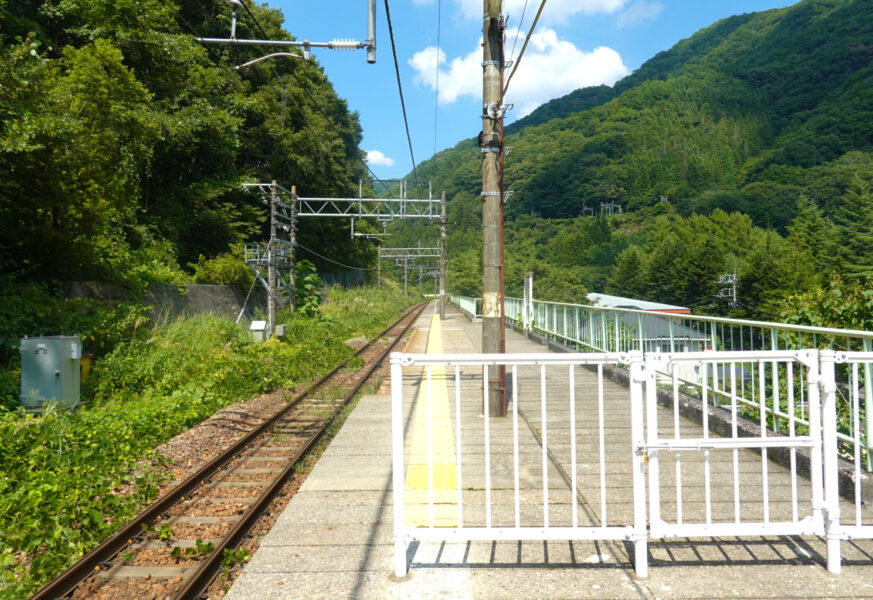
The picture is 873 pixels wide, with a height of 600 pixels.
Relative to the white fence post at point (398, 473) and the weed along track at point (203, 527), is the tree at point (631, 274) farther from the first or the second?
the white fence post at point (398, 473)

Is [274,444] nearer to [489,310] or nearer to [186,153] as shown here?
[489,310]

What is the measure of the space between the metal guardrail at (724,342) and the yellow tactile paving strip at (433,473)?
6.21 ft

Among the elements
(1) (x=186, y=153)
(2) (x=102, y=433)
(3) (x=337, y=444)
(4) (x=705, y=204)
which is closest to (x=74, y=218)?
(2) (x=102, y=433)

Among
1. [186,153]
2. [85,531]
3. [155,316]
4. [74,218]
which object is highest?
[186,153]

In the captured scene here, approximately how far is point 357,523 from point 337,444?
7.98ft

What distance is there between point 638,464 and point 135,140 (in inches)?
688

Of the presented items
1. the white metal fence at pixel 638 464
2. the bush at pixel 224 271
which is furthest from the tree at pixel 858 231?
the white metal fence at pixel 638 464

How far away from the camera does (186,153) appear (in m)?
24.9

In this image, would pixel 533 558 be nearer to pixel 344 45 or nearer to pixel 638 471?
pixel 638 471

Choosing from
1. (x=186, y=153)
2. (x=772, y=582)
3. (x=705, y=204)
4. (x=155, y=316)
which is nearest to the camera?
(x=772, y=582)

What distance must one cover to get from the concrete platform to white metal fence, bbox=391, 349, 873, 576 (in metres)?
0.04

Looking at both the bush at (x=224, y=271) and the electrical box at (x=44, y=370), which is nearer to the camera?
the electrical box at (x=44, y=370)

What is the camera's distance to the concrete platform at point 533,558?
10.5ft

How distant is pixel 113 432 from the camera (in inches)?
267
